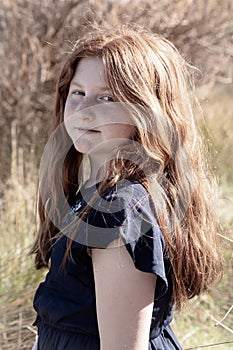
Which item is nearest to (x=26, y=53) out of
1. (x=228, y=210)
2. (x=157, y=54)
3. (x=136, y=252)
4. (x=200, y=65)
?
(x=200, y=65)

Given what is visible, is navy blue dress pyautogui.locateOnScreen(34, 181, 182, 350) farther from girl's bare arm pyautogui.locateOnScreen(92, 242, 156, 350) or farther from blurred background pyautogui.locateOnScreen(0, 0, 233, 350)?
blurred background pyautogui.locateOnScreen(0, 0, 233, 350)

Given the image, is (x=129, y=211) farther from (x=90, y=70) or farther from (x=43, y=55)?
(x=43, y=55)

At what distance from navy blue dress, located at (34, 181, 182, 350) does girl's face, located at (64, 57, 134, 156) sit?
13 centimetres

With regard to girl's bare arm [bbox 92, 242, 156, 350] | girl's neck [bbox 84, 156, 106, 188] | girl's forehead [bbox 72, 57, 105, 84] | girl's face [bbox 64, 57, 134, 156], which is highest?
girl's forehead [bbox 72, 57, 105, 84]

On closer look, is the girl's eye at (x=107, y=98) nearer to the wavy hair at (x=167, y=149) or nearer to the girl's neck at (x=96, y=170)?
the wavy hair at (x=167, y=149)

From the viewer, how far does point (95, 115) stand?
2172mm

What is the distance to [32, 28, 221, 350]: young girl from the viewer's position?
1.93m

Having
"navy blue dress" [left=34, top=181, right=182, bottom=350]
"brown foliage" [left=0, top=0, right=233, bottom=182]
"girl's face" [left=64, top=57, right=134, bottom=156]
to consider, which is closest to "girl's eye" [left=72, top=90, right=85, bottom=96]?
"girl's face" [left=64, top=57, right=134, bottom=156]

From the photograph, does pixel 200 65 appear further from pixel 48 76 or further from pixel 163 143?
pixel 163 143

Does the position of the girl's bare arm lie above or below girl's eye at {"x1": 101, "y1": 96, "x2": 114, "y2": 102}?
below

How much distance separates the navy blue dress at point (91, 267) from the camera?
1.93 metres

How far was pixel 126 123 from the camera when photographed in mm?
2137

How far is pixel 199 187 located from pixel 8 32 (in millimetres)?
3766

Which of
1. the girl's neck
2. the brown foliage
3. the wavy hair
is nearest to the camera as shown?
the wavy hair
